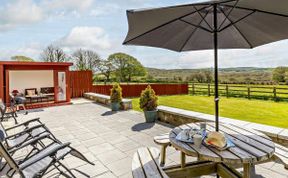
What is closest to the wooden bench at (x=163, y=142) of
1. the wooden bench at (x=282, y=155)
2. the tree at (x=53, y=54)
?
the wooden bench at (x=282, y=155)

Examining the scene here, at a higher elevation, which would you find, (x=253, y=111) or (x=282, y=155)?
(x=282, y=155)

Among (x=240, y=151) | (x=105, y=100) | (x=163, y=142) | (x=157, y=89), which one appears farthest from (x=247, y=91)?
(x=240, y=151)

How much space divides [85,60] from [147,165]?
84.7 feet

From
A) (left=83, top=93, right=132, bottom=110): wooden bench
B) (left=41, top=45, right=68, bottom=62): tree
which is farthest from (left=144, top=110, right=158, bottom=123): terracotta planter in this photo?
(left=41, top=45, right=68, bottom=62): tree

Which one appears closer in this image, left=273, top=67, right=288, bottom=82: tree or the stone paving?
the stone paving

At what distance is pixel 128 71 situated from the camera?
27.9 metres

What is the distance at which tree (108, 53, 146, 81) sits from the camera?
90.4ft

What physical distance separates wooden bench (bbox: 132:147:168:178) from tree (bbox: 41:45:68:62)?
26311 mm

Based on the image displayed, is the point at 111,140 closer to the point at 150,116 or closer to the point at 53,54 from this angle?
the point at 150,116

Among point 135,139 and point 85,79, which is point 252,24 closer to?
point 135,139

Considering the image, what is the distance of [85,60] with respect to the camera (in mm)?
26094

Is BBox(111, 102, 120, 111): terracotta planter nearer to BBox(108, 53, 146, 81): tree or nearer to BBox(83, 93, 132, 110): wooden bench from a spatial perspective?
BBox(83, 93, 132, 110): wooden bench

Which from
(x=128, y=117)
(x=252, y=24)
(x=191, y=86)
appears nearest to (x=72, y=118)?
(x=128, y=117)

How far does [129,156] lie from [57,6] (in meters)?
7.96
